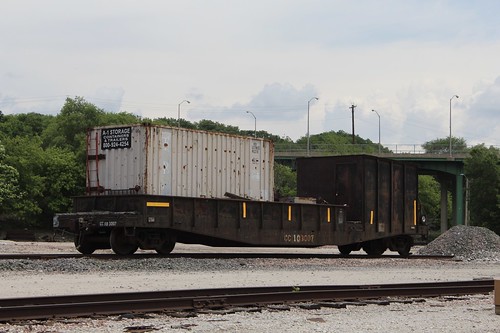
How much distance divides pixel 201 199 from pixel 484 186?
54020 mm

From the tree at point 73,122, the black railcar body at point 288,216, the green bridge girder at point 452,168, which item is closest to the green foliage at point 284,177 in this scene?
the green bridge girder at point 452,168

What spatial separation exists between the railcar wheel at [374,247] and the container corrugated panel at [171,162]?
598cm

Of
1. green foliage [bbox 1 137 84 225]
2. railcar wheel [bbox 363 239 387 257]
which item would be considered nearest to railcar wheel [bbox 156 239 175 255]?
railcar wheel [bbox 363 239 387 257]

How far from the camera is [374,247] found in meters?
28.4

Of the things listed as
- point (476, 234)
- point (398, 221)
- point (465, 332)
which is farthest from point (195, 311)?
point (476, 234)

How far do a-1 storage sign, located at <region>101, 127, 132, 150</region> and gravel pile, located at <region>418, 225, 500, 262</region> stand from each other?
510 inches

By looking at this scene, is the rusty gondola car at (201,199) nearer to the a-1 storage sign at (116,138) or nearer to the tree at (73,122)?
the a-1 storage sign at (116,138)

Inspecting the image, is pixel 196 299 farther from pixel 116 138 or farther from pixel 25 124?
pixel 25 124

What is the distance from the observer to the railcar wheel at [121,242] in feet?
68.5

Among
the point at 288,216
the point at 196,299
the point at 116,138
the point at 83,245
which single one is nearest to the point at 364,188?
the point at 288,216

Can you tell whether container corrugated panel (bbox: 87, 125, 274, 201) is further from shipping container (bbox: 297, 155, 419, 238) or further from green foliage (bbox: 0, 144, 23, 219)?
green foliage (bbox: 0, 144, 23, 219)

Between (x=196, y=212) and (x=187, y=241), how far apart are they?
126 centimetres

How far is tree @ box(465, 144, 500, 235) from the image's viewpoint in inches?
2726

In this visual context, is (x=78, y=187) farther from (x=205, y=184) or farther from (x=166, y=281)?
(x=166, y=281)
